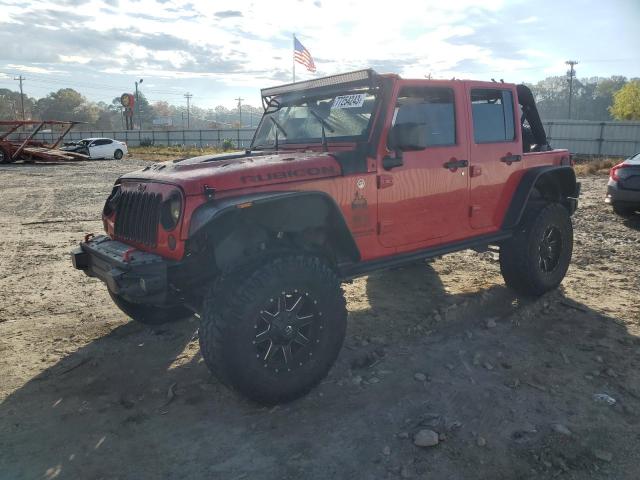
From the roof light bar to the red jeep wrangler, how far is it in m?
0.01

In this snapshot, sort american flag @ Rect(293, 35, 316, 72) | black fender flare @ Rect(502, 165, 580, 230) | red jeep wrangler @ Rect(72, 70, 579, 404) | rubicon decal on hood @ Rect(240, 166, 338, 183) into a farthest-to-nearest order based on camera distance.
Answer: american flag @ Rect(293, 35, 316, 72) → black fender flare @ Rect(502, 165, 580, 230) → rubicon decal on hood @ Rect(240, 166, 338, 183) → red jeep wrangler @ Rect(72, 70, 579, 404)

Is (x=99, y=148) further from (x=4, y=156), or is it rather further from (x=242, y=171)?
(x=242, y=171)

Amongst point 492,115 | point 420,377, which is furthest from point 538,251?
point 420,377

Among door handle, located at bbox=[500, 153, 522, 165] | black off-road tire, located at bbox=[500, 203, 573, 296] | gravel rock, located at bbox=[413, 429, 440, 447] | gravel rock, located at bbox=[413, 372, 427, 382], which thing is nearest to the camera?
gravel rock, located at bbox=[413, 429, 440, 447]

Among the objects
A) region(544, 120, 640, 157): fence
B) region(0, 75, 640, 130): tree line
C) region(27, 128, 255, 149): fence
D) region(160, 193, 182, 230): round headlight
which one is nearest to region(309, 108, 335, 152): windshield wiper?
region(160, 193, 182, 230): round headlight

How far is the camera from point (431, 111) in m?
4.34

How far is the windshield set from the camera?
4.05m

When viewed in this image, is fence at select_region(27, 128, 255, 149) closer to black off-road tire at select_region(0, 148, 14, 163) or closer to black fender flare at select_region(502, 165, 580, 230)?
black off-road tire at select_region(0, 148, 14, 163)

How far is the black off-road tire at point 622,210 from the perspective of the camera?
9055mm

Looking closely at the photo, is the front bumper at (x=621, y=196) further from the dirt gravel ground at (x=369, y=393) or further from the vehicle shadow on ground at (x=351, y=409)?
the vehicle shadow on ground at (x=351, y=409)

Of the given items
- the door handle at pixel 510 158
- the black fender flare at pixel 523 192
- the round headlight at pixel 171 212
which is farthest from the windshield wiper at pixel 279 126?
the black fender flare at pixel 523 192

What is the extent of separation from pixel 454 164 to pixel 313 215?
1.48 metres

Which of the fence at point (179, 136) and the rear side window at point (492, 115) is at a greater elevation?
the fence at point (179, 136)

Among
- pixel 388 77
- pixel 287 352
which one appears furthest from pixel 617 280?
pixel 287 352
